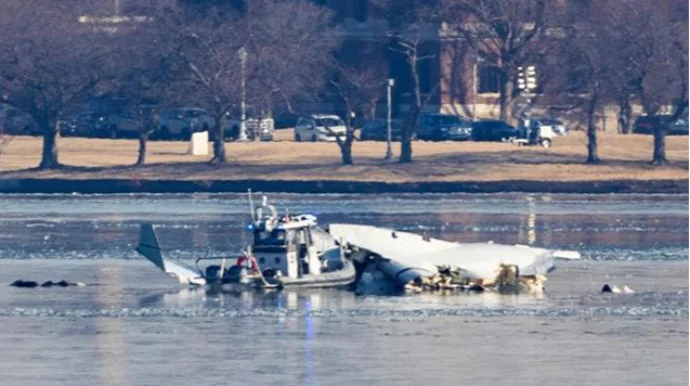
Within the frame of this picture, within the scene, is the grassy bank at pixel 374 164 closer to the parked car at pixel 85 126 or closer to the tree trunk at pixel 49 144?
the tree trunk at pixel 49 144

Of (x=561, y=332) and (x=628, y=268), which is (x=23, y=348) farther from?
(x=628, y=268)

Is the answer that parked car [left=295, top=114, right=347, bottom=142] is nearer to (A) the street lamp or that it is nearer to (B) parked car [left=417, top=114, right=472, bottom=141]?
(B) parked car [left=417, top=114, right=472, bottom=141]

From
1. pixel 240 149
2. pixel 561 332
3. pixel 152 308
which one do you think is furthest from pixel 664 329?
pixel 240 149

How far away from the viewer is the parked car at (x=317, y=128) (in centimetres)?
8244

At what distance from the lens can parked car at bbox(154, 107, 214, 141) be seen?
3369 inches

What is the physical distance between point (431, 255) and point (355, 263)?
57.8 inches

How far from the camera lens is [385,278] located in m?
41.7

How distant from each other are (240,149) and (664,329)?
44151 mm

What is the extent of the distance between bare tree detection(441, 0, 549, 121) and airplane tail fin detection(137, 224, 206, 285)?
45176 millimetres

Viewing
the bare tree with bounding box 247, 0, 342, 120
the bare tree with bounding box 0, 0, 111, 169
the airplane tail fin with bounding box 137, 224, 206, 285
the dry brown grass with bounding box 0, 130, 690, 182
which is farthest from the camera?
the bare tree with bounding box 247, 0, 342, 120

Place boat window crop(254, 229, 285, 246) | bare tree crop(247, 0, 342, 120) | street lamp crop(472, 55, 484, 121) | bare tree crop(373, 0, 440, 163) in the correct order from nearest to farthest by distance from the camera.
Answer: boat window crop(254, 229, 285, 246) < bare tree crop(247, 0, 342, 120) < bare tree crop(373, 0, 440, 163) < street lamp crop(472, 55, 484, 121)

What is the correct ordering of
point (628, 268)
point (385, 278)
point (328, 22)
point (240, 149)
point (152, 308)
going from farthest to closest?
point (328, 22)
point (240, 149)
point (628, 268)
point (385, 278)
point (152, 308)

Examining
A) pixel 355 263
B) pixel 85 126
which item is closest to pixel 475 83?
pixel 85 126

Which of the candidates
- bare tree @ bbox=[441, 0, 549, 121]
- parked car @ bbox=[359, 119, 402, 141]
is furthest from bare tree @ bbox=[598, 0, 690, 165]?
parked car @ bbox=[359, 119, 402, 141]
